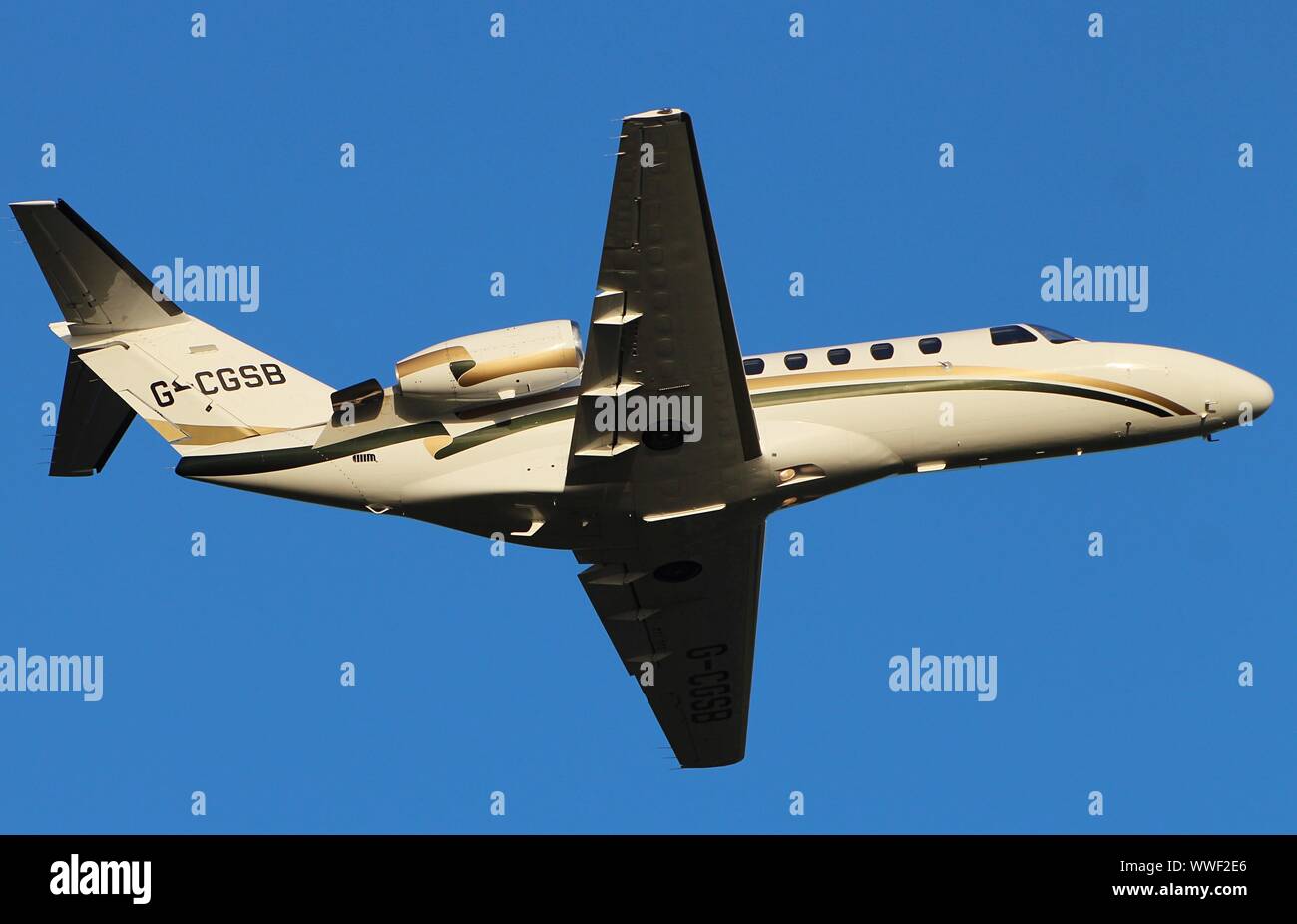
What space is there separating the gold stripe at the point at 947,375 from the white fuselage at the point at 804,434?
0.07ft

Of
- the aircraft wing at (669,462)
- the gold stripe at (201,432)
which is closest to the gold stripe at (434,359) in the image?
the aircraft wing at (669,462)

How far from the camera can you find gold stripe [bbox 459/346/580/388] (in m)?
24.3

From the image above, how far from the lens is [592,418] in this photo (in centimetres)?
2345

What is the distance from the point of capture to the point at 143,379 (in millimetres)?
26078

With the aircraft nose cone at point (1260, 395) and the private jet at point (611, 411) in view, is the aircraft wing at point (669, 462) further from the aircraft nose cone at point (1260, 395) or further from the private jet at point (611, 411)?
the aircraft nose cone at point (1260, 395)

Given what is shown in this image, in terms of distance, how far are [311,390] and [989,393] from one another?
10857 mm

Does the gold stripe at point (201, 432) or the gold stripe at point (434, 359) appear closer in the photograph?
→ the gold stripe at point (434, 359)

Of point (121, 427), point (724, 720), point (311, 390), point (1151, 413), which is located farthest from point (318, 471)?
point (1151, 413)

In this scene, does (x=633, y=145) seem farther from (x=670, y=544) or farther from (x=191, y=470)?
(x=191, y=470)

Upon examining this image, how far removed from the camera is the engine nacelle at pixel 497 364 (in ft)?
79.8

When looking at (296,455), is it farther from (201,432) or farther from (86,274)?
(86,274)

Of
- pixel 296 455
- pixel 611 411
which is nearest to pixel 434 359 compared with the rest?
pixel 296 455

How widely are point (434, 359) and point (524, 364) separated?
1.37 meters

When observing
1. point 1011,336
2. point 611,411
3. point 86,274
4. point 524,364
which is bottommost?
point 611,411
